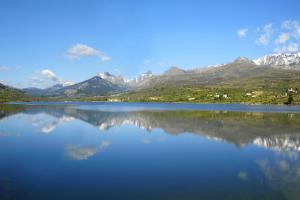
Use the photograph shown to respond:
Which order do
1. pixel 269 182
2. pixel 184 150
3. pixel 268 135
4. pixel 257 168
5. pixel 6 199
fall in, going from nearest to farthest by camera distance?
1. pixel 6 199
2. pixel 269 182
3. pixel 257 168
4. pixel 184 150
5. pixel 268 135

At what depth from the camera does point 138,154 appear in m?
36.2

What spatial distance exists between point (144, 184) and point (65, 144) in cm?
2232

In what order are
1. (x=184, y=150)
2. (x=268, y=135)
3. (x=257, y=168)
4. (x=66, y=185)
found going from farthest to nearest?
(x=268, y=135)
(x=184, y=150)
(x=257, y=168)
(x=66, y=185)

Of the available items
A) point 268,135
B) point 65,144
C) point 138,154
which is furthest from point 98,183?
point 268,135

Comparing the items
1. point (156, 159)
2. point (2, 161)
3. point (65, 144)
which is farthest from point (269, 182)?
point (65, 144)

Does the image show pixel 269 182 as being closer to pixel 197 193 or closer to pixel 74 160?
pixel 197 193

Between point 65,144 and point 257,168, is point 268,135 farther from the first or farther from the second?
point 65,144

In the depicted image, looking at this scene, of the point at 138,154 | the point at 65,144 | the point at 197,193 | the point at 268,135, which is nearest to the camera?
the point at 197,193

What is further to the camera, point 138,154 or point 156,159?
point 138,154

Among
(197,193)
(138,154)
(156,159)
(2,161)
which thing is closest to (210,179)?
(197,193)

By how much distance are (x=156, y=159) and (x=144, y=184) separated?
33.2ft

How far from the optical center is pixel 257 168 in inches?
1153

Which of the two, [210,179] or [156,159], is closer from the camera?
[210,179]

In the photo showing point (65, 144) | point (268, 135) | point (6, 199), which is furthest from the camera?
point (268, 135)
